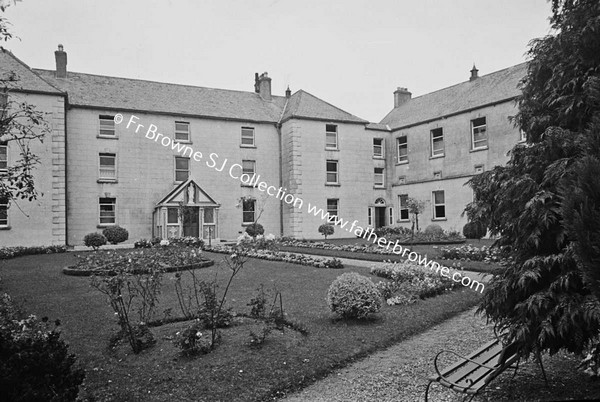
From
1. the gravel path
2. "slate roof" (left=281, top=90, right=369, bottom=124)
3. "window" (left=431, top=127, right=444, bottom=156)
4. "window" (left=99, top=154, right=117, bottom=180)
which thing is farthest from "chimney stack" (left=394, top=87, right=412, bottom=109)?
the gravel path

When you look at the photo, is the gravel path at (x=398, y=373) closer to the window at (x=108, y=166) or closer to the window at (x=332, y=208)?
the window at (x=332, y=208)

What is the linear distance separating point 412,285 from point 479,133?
22643mm

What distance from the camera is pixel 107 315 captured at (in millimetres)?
8953

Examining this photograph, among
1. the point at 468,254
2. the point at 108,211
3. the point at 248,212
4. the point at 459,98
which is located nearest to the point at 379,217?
the point at 248,212

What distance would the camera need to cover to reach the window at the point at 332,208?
32.9 m

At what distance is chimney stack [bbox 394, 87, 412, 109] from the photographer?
39.9 m

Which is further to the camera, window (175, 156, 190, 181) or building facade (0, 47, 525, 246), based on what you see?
window (175, 156, 190, 181)

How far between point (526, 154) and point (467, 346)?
3556 mm

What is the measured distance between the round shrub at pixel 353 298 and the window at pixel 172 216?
22.0 m

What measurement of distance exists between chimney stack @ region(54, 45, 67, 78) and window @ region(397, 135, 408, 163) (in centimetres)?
2416

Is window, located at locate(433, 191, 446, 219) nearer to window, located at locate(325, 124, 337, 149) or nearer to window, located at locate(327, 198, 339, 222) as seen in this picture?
window, located at locate(327, 198, 339, 222)

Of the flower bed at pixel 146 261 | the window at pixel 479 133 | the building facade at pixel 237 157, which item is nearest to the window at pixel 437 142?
the building facade at pixel 237 157

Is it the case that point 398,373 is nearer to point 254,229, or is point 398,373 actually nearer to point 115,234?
point 254,229

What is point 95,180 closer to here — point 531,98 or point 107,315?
point 107,315
